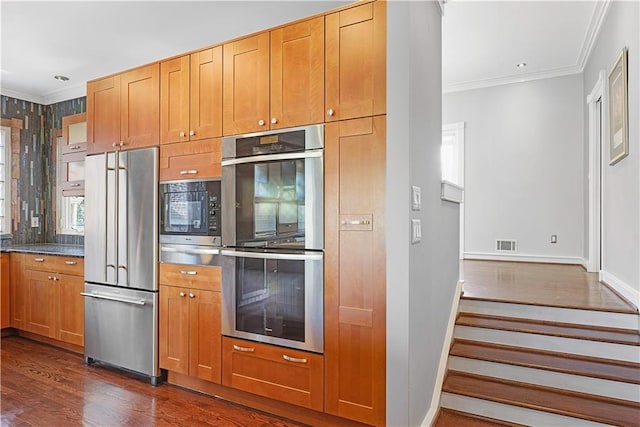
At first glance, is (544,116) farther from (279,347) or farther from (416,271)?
(279,347)

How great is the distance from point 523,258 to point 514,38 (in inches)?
122

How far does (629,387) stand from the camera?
2348 millimetres

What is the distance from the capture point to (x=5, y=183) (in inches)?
187

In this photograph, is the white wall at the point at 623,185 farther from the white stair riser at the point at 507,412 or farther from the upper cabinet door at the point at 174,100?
the upper cabinet door at the point at 174,100

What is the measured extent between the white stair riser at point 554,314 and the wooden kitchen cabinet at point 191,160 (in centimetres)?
232

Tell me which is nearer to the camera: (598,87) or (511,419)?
(511,419)

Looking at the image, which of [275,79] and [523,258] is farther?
[523,258]

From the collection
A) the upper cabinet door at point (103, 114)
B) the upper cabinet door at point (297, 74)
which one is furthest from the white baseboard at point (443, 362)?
the upper cabinet door at point (103, 114)

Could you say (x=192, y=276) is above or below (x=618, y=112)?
below

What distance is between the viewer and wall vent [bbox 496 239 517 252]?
582cm

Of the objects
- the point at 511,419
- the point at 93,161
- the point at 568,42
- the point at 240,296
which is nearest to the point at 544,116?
the point at 568,42

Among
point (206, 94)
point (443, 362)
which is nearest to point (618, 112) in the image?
point (443, 362)

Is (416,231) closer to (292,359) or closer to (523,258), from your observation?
(292,359)

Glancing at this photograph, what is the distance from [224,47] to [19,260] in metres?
3.39
